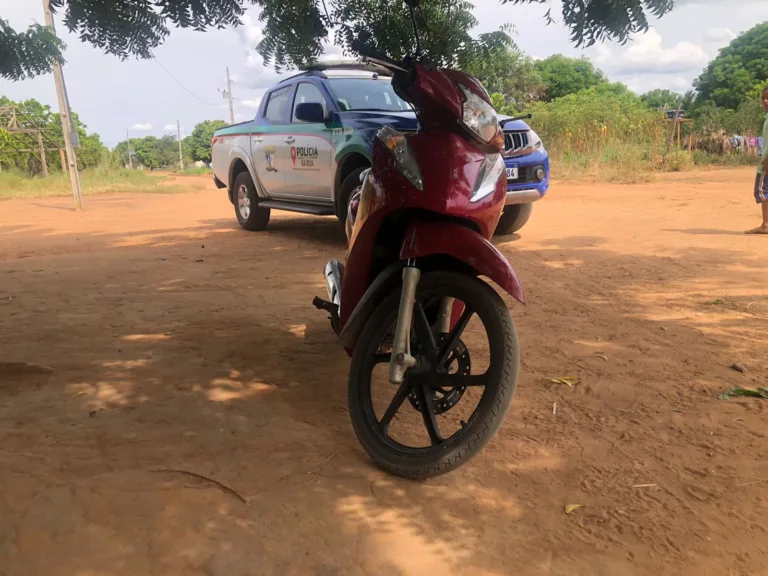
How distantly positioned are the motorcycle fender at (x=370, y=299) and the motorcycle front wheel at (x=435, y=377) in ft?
0.23

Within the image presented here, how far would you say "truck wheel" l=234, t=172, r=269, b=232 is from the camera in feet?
28.2

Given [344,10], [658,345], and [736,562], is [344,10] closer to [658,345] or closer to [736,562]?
[658,345]

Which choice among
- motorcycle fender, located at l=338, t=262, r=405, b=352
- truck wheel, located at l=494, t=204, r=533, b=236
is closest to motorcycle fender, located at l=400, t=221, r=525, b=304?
motorcycle fender, located at l=338, t=262, r=405, b=352

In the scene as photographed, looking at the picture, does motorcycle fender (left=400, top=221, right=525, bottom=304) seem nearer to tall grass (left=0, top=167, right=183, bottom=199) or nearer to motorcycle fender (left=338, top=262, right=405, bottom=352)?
motorcycle fender (left=338, top=262, right=405, bottom=352)

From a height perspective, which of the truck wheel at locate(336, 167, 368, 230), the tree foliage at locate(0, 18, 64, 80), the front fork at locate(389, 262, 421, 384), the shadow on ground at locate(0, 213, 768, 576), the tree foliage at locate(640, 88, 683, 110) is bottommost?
the shadow on ground at locate(0, 213, 768, 576)

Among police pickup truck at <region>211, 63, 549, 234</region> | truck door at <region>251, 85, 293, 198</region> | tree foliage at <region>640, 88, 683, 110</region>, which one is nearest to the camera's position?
police pickup truck at <region>211, 63, 549, 234</region>

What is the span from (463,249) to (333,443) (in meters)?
0.95

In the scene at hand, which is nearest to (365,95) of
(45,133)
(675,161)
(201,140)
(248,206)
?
(248,206)

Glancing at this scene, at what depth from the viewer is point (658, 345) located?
11.5 feet

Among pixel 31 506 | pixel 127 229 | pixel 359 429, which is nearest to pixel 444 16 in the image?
pixel 359 429

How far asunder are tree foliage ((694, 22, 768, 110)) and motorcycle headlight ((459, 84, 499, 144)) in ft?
130

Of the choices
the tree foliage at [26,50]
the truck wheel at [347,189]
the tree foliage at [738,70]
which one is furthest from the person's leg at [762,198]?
the tree foliage at [738,70]

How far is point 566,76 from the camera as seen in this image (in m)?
41.2

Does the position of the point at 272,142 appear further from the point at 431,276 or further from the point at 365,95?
the point at 431,276
